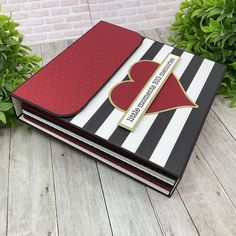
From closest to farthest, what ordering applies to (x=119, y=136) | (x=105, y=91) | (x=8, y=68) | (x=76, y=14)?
(x=119, y=136) → (x=105, y=91) → (x=8, y=68) → (x=76, y=14)

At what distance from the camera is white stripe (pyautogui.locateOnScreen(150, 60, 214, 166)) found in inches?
30.6

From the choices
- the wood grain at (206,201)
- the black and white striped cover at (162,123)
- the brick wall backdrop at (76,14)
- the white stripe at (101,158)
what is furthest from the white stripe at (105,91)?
the brick wall backdrop at (76,14)

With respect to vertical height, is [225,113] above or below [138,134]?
below

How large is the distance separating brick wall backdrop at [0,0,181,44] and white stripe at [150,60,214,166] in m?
0.64

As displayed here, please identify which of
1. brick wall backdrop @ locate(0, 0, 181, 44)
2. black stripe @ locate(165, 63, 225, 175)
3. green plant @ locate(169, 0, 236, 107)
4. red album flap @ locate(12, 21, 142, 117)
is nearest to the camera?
black stripe @ locate(165, 63, 225, 175)

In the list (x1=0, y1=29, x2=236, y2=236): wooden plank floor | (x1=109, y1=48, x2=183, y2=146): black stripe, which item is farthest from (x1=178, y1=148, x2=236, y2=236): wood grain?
(x1=109, y1=48, x2=183, y2=146): black stripe

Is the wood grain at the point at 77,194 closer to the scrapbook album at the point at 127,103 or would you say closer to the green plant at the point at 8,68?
the scrapbook album at the point at 127,103

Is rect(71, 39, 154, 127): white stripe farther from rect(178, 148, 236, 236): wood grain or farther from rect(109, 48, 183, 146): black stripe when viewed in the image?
rect(178, 148, 236, 236): wood grain

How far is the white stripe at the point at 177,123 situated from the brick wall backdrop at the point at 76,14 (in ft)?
2.08

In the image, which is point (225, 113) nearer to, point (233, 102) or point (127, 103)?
point (233, 102)

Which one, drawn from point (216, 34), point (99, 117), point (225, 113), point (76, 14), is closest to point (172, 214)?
point (99, 117)

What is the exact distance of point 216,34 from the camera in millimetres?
1151

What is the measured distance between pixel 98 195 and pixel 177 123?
32 cm

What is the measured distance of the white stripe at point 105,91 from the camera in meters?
0.85
